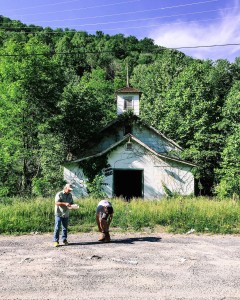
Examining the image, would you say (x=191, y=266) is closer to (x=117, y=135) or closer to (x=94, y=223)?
(x=94, y=223)

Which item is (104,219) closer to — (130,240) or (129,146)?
(130,240)

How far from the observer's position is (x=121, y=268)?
25.5 ft

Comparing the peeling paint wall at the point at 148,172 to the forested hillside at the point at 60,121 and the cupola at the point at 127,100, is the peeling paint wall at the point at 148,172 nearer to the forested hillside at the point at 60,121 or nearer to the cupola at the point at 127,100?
the forested hillside at the point at 60,121

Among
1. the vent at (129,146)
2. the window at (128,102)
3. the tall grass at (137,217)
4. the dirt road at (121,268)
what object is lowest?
the dirt road at (121,268)

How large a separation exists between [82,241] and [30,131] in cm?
1391

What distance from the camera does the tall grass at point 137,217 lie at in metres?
11.9

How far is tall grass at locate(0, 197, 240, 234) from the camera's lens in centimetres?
1186

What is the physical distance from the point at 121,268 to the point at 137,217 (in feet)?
16.3

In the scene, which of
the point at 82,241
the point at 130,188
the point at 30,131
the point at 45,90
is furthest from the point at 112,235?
the point at 130,188

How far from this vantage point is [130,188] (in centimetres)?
2973

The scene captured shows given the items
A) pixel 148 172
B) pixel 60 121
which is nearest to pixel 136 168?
pixel 148 172

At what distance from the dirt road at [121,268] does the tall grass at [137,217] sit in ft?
2.81

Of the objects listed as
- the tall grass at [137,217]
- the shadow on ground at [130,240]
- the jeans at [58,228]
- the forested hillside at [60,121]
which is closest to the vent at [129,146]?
the forested hillside at [60,121]

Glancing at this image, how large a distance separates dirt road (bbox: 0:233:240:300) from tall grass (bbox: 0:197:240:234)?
86 cm
